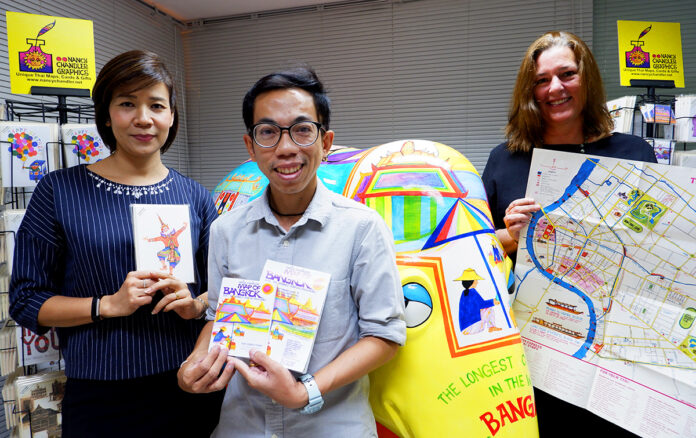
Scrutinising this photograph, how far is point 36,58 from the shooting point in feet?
6.07

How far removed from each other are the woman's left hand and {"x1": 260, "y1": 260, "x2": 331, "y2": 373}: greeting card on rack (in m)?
0.38

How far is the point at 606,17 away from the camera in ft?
13.5

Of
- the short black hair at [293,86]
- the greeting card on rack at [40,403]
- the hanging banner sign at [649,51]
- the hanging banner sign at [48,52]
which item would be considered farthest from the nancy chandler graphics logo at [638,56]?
the greeting card on rack at [40,403]

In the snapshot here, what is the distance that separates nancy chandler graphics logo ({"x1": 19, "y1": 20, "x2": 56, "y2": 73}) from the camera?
1.82 metres

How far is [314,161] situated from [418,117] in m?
3.54

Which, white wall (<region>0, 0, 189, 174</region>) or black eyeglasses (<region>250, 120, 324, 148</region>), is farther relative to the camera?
white wall (<region>0, 0, 189, 174</region>)

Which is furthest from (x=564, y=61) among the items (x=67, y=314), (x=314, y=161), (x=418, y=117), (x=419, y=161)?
(x=418, y=117)

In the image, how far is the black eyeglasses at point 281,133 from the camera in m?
1.13

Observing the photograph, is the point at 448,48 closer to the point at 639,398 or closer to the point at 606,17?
the point at 606,17

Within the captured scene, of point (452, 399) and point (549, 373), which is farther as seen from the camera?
point (549, 373)

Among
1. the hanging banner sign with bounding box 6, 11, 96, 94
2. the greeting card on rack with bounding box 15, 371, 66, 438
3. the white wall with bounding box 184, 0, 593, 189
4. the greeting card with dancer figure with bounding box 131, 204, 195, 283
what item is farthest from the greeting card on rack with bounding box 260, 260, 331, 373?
the white wall with bounding box 184, 0, 593, 189

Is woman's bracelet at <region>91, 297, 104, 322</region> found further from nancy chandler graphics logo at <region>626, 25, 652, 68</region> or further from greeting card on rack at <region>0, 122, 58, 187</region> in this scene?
nancy chandler graphics logo at <region>626, 25, 652, 68</region>

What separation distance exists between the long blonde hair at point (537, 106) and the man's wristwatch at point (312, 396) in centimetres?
113

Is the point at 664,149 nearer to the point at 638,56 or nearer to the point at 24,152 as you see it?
the point at 638,56
